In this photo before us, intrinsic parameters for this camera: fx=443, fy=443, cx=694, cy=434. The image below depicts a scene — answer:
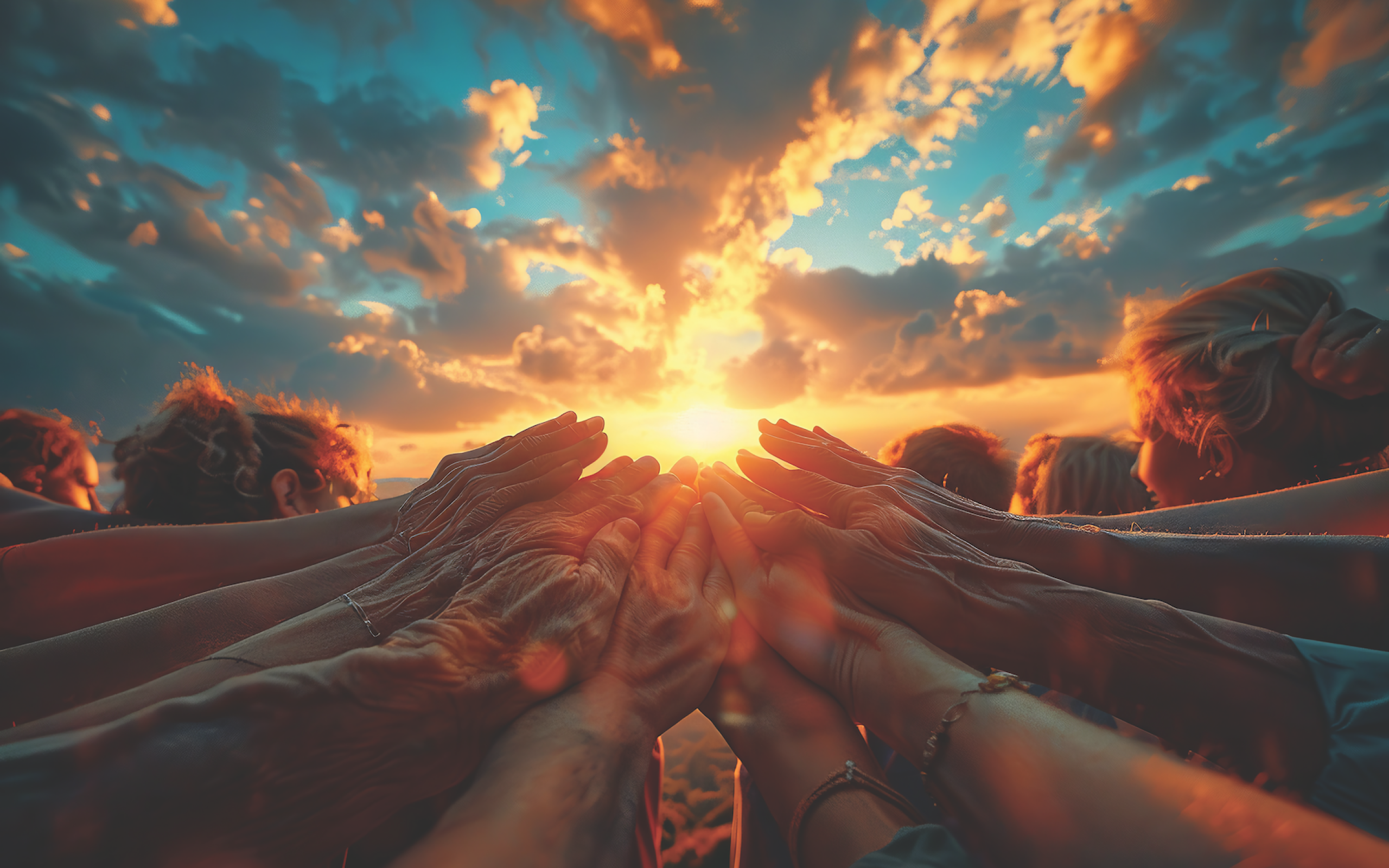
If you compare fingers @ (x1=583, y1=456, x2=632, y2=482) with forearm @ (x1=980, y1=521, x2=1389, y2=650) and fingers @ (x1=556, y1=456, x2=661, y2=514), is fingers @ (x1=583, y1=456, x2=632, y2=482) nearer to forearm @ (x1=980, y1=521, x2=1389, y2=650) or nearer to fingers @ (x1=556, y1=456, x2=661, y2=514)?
fingers @ (x1=556, y1=456, x2=661, y2=514)

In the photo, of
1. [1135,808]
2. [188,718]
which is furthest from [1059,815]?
[188,718]

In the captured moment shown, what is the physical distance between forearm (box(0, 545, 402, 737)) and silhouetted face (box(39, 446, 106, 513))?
14.1 ft

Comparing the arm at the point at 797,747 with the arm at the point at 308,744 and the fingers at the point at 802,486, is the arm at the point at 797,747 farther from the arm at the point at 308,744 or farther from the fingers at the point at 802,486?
the fingers at the point at 802,486

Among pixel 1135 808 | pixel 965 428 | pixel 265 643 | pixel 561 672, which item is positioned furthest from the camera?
pixel 965 428

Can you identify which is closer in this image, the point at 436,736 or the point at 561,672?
the point at 436,736

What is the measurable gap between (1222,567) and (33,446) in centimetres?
923

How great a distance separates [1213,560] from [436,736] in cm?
323

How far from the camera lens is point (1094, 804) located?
1.04m

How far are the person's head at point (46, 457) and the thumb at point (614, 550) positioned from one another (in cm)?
525

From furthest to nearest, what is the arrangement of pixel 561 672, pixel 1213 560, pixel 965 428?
pixel 965 428 < pixel 1213 560 < pixel 561 672

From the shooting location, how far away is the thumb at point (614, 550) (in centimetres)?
220

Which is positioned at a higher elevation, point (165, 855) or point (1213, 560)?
point (1213, 560)

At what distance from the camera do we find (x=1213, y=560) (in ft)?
6.60

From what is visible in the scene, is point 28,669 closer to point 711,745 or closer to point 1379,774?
point 1379,774
